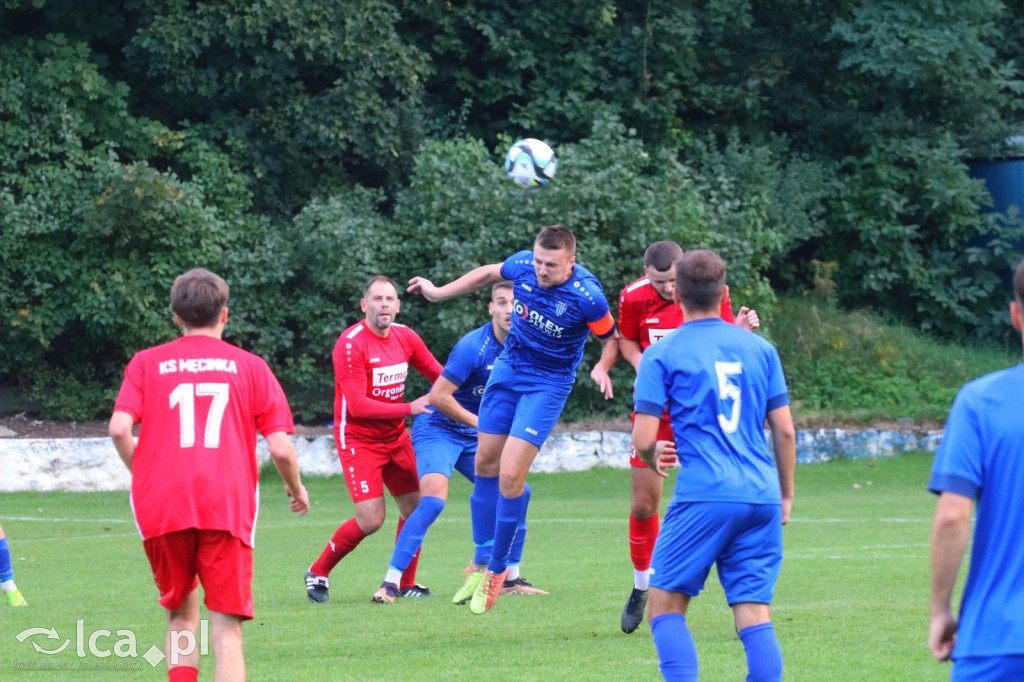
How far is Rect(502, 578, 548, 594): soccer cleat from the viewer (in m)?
9.12

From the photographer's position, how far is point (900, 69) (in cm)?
2531

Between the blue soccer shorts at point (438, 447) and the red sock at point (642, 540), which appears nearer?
the red sock at point (642, 540)

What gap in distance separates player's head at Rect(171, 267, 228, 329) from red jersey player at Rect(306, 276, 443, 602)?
12.4 feet

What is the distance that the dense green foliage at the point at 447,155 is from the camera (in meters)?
20.2

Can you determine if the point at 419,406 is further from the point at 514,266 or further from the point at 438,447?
the point at 514,266

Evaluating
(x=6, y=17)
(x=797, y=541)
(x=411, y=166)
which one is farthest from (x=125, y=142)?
(x=797, y=541)

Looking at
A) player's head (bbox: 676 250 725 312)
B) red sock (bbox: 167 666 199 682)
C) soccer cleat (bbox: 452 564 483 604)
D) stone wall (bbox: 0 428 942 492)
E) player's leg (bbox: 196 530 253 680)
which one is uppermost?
player's head (bbox: 676 250 725 312)

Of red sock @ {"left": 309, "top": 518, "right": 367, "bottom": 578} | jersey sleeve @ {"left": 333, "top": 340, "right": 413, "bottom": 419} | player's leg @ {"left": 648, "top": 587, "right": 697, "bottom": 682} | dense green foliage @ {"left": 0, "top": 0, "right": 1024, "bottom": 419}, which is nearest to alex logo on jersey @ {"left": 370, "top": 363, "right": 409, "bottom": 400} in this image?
jersey sleeve @ {"left": 333, "top": 340, "right": 413, "bottom": 419}

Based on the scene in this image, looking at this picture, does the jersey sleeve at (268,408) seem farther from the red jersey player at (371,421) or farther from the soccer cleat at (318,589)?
the soccer cleat at (318,589)

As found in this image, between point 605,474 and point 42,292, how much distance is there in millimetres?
9096

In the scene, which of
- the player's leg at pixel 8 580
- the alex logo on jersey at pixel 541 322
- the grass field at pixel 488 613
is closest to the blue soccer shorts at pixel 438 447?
the grass field at pixel 488 613

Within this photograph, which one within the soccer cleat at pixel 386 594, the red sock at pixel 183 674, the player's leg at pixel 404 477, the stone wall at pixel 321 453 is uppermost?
the red sock at pixel 183 674

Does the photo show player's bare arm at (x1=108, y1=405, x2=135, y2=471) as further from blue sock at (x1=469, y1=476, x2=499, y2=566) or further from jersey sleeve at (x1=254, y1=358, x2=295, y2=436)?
blue sock at (x1=469, y1=476, x2=499, y2=566)

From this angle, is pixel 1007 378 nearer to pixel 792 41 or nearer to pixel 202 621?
pixel 202 621
